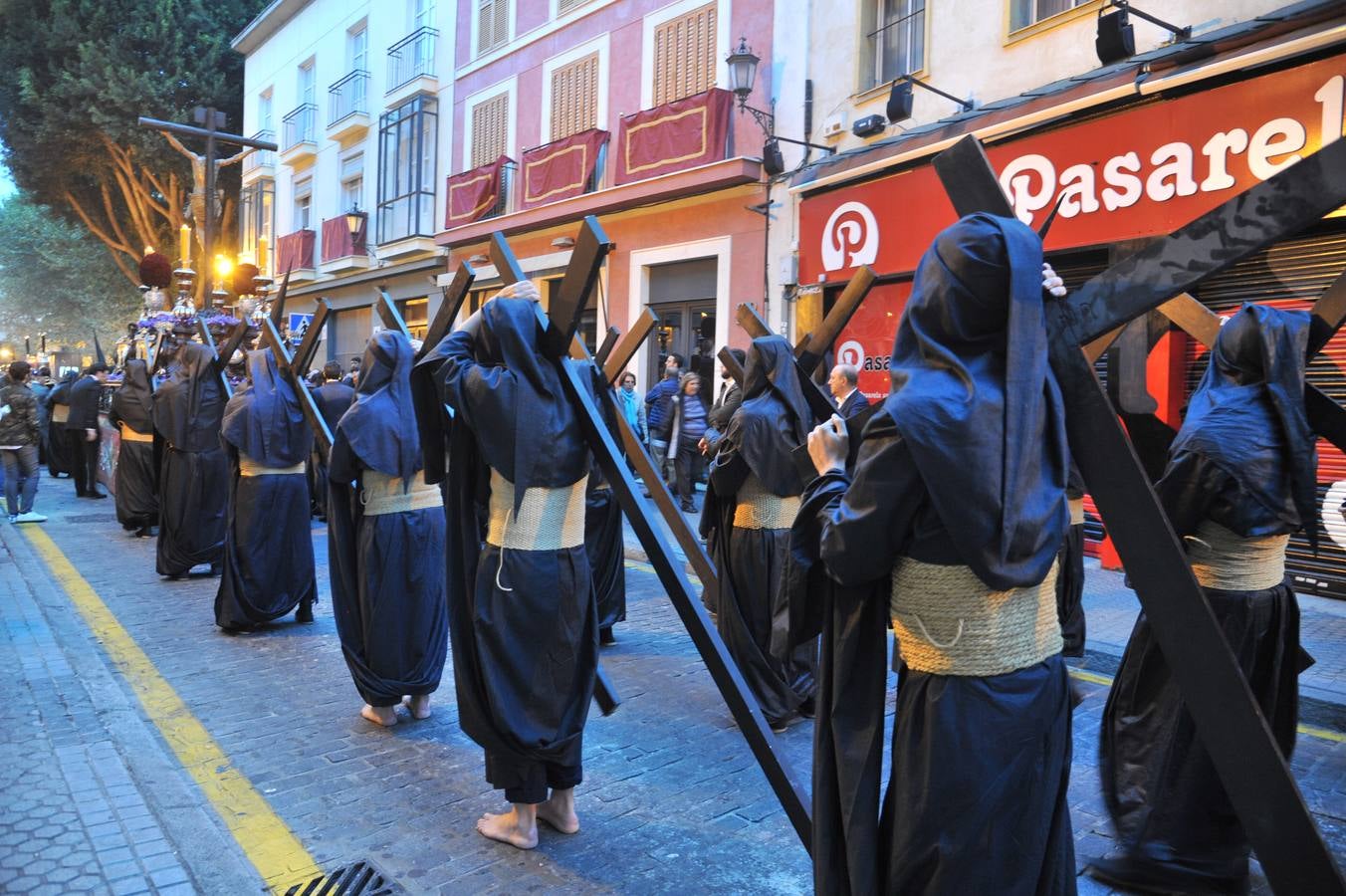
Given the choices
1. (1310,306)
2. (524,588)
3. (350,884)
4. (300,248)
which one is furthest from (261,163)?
(350,884)

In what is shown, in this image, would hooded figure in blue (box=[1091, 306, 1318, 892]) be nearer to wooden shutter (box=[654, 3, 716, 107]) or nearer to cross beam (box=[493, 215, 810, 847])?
cross beam (box=[493, 215, 810, 847])

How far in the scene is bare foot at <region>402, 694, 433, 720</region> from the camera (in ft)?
16.3

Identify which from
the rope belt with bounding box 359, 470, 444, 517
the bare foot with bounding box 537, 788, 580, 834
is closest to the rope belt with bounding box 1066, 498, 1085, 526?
the bare foot with bounding box 537, 788, 580, 834

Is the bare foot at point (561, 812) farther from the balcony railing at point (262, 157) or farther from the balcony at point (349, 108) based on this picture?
the balcony railing at point (262, 157)

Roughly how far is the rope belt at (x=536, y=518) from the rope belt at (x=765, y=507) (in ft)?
5.41

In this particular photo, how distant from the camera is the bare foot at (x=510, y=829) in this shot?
351 cm

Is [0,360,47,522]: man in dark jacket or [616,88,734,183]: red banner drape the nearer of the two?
[0,360,47,522]: man in dark jacket

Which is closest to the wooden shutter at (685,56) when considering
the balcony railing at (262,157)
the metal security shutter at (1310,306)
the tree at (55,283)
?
the metal security shutter at (1310,306)

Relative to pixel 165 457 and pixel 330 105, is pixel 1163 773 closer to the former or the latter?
pixel 165 457

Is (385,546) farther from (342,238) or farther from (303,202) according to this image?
(303,202)

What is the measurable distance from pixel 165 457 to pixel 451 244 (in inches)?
495

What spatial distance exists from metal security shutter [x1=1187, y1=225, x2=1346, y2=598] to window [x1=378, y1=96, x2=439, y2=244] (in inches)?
670

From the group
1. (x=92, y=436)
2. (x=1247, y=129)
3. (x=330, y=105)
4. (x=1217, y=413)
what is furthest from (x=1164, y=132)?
(x=330, y=105)

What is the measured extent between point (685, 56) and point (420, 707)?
13.3 metres
